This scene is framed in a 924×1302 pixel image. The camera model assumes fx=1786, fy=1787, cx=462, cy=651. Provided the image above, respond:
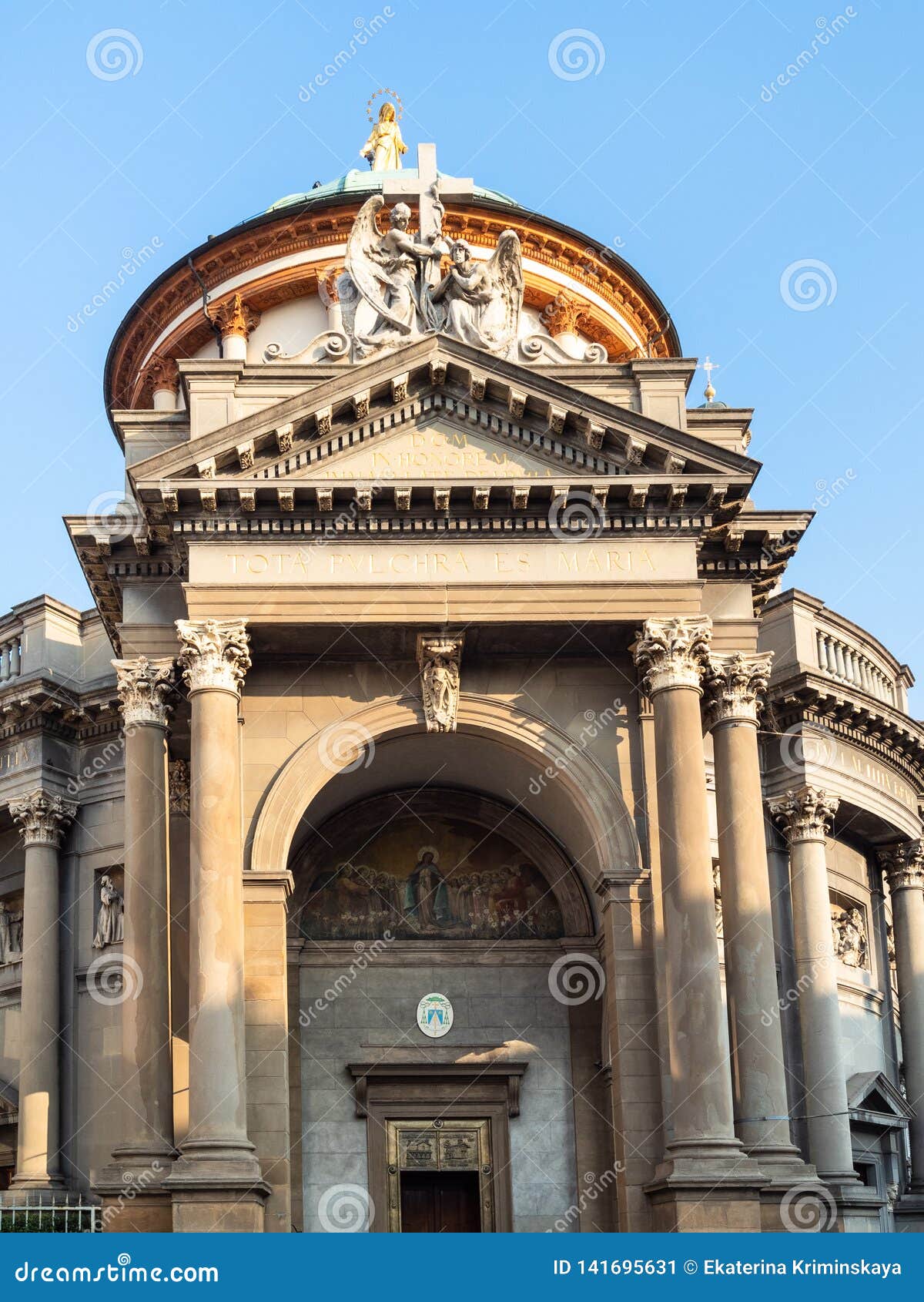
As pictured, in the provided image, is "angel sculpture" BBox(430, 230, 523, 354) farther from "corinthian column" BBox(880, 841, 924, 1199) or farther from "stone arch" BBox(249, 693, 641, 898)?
"corinthian column" BBox(880, 841, 924, 1199)

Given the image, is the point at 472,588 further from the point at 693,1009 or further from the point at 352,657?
the point at 693,1009

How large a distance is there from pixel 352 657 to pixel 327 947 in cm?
518

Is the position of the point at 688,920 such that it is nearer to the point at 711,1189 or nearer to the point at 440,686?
the point at 711,1189

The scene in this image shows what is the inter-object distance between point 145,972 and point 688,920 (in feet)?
24.7

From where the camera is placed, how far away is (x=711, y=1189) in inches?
911

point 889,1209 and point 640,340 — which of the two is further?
point 640,340

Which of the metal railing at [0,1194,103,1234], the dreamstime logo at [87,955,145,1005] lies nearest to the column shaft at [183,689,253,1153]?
the metal railing at [0,1194,103,1234]

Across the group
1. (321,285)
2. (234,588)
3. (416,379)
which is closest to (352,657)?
(234,588)

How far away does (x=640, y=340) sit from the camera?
4209 centimetres

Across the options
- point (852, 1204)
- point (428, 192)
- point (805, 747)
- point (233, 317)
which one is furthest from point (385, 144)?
point (852, 1204)

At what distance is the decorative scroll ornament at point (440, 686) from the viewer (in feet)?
86.8

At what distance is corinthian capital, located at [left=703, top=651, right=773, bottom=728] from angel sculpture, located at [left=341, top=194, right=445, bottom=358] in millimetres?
6897
